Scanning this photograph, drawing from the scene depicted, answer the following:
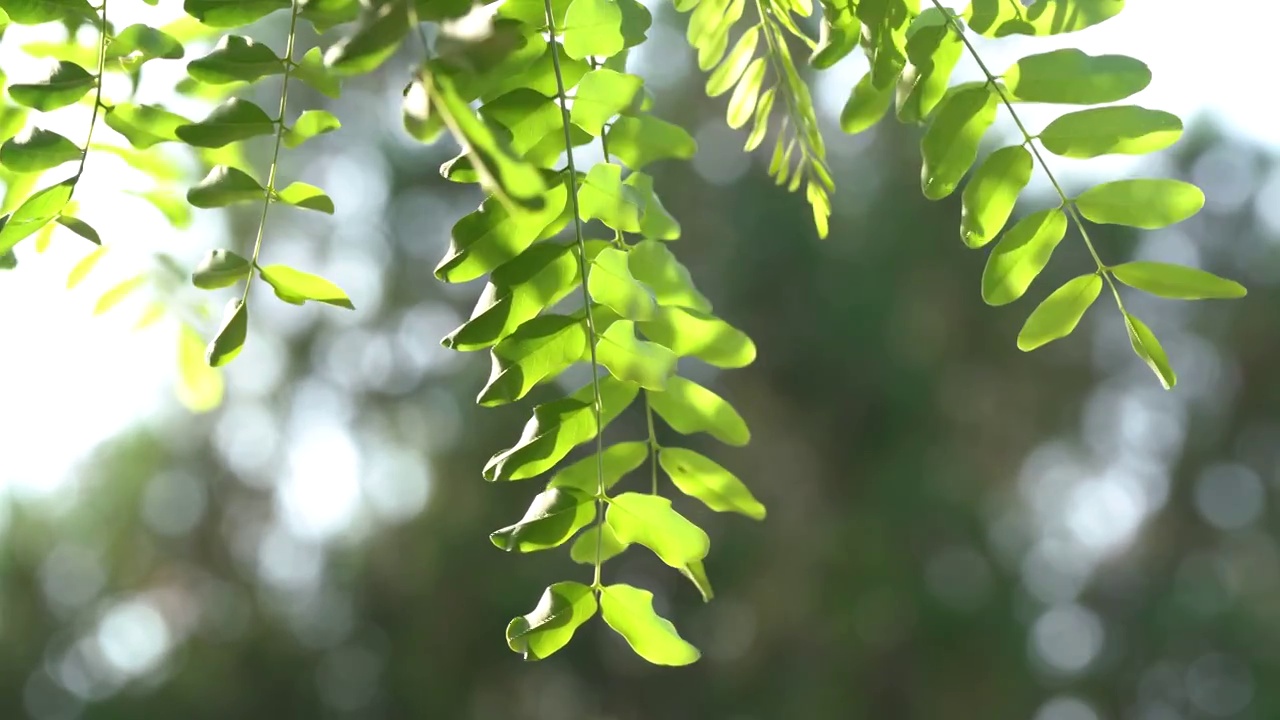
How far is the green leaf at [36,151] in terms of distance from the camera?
0.36 meters

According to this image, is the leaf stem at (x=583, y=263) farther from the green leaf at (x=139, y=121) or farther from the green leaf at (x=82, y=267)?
the green leaf at (x=82, y=267)

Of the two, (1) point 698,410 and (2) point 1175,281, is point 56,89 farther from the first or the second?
(2) point 1175,281

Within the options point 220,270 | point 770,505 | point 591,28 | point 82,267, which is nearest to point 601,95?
point 591,28

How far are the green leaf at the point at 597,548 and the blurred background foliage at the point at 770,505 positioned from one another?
2.84 metres

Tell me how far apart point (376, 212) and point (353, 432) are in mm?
779

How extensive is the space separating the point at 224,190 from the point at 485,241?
0.09 m

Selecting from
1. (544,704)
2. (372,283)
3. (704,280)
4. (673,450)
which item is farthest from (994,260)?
(372,283)

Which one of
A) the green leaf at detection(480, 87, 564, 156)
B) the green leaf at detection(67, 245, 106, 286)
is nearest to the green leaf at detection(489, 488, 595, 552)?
the green leaf at detection(480, 87, 564, 156)

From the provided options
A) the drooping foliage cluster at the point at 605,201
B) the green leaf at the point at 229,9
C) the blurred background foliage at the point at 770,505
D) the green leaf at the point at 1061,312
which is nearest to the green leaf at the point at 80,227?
the drooping foliage cluster at the point at 605,201

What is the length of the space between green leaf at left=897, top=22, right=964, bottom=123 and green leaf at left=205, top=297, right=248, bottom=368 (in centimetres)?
21

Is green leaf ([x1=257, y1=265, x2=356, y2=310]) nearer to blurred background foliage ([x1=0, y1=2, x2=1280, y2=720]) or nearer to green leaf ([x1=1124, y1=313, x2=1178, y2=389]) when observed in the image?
green leaf ([x1=1124, y1=313, x2=1178, y2=389])

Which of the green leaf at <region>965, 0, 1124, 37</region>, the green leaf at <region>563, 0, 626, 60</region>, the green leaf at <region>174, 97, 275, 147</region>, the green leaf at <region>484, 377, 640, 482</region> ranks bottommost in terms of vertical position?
the green leaf at <region>484, 377, 640, 482</region>

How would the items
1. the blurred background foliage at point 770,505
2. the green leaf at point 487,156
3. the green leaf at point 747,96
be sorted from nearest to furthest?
the green leaf at point 487,156 < the green leaf at point 747,96 < the blurred background foliage at point 770,505

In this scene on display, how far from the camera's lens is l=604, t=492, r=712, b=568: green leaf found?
0.33m
